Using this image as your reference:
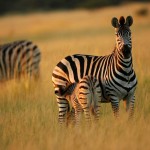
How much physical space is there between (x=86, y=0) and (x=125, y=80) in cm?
3880

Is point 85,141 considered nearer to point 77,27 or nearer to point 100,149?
point 100,149

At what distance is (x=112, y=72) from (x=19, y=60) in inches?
205

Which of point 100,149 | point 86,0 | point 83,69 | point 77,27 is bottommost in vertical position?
point 100,149

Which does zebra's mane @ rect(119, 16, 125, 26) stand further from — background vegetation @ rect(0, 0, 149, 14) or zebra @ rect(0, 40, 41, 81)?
background vegetation @ rect(0, 0, 149, 14)

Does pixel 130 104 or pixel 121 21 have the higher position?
pixel 121 21

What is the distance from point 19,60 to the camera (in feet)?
40.2

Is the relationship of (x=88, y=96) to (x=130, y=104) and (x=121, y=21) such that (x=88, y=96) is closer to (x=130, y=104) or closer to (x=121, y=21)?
(x=130, y=104)

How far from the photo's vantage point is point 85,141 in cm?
589

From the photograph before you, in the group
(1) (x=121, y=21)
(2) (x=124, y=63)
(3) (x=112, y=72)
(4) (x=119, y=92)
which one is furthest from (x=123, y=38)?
(4) (x=119, y=92)

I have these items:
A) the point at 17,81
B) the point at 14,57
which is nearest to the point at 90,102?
the point at 17,81

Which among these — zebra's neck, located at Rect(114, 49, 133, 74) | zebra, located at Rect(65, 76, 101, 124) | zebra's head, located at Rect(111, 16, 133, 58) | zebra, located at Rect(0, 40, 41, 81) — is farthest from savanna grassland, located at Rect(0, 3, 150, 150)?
zebra's head, located at Rect(111, 16, 133, 58)

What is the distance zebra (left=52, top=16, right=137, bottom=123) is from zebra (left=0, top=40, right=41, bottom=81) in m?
3.70

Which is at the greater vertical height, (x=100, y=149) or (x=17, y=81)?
(x=17, y=81)

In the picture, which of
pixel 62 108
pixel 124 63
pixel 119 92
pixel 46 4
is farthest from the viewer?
pixel 46 4
